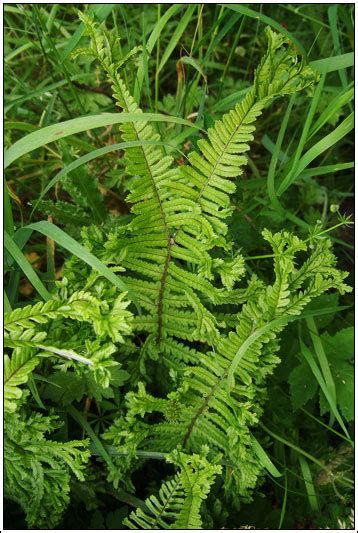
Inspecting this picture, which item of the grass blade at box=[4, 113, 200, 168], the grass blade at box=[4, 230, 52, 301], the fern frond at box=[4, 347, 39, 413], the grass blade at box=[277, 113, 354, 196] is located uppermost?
the grass blade at box=[4, 113, 200, 168]

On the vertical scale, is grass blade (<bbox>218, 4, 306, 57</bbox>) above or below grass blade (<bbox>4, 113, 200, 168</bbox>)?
above

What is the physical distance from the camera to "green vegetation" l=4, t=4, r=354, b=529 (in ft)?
5.85

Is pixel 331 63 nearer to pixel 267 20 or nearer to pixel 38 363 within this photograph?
pixel 267 20

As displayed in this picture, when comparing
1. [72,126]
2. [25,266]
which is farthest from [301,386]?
[72,126]

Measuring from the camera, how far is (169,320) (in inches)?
83.7

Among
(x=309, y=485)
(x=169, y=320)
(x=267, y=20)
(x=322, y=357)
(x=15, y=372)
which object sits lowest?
(x=309, y=485)

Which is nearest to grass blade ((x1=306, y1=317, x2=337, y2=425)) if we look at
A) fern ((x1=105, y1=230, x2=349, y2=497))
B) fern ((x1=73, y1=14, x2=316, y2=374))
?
fern ((x1=105, y1=230, x2=349, y2=497))

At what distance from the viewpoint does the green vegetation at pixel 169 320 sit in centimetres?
178

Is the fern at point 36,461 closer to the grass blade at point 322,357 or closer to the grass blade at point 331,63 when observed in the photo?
the grass blade at point 322,357

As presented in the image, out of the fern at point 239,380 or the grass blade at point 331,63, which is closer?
the fern at point 239,380

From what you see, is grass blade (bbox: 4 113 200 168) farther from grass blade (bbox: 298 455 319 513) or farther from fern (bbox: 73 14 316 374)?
grass blade (bbox: 298 455 319 513)

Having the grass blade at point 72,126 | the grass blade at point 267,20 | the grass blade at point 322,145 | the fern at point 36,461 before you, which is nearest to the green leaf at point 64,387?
the fern at point 36,461

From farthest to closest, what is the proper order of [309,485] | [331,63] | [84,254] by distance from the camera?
[309,485], [331,63], [84,254]

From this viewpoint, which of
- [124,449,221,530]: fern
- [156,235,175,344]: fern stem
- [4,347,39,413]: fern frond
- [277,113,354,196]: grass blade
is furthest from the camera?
[277,113,354,196]: grass blade
